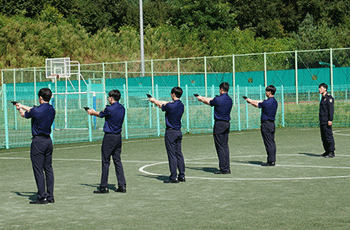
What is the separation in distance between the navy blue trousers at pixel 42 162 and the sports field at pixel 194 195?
0.94ft

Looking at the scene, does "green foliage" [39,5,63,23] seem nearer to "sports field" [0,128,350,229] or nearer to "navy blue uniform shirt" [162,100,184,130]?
"sports field" [0,128,350,229]

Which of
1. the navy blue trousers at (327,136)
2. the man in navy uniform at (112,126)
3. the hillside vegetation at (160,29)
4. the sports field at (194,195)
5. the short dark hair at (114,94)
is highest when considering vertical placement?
the hillside vegetation at (160,29)

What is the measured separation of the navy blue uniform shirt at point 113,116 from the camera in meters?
10.4

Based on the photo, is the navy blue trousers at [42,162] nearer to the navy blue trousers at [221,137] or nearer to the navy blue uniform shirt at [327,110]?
the navy blue trousers at [221,137]

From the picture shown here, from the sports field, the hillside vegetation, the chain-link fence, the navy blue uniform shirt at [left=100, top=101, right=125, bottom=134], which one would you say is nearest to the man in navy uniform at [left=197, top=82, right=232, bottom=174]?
the sports field

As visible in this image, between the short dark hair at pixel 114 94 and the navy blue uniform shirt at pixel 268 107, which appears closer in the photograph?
the short dark hair at pixel 114 94

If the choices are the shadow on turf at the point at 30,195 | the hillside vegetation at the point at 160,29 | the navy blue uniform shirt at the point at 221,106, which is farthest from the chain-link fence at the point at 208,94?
the hillside vegetation at the point at 160,29

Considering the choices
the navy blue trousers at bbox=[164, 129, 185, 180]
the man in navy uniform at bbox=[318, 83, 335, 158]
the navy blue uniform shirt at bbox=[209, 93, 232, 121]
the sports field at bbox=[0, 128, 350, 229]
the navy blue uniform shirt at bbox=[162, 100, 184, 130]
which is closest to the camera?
the sports field at bbox=[0, 128, 350, 229]

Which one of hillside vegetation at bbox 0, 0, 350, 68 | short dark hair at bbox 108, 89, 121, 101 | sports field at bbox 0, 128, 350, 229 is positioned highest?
hillside vegetation at bbox 0, 0, 350, 68

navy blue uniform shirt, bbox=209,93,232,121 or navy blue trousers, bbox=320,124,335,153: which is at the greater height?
navy blue uniform shirt, bbox=209,93,232,121

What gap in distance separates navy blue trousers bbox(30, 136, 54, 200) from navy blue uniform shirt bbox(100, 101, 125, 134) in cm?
116

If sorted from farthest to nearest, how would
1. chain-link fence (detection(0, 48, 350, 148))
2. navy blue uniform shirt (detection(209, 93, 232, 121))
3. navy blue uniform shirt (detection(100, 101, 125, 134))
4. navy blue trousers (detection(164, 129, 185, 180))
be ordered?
chain-link fence (detection(0, 48, 350, 148)) → navy blue uniform shirt (detection(209, 93, 232, 121)) → navy blue trousers (detection(164, 129, 185, 180)) → navy blue uniform shirt (detection(100, 101, 125, 134))

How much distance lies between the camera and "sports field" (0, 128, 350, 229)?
8.28m

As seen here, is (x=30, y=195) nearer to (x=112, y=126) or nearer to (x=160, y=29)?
(x=112, y=126)
